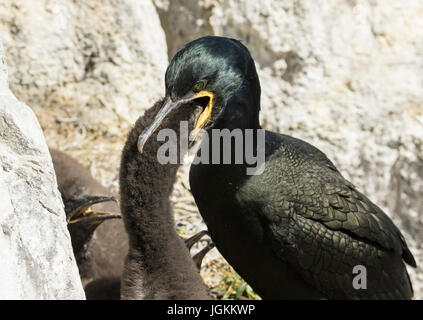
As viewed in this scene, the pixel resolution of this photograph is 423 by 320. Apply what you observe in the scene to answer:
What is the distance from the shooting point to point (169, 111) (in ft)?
11.3

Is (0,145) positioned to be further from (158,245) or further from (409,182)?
(409,182)

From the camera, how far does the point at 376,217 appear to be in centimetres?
409

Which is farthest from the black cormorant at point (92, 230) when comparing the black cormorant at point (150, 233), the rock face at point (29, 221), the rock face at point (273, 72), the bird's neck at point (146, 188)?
the rock face at point (29, 221)

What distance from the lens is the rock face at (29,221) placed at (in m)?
2.35

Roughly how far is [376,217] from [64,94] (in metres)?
3.24

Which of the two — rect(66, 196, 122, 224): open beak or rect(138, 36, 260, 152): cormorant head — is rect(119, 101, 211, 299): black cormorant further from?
rect(66, 196, 122, 224): open beak

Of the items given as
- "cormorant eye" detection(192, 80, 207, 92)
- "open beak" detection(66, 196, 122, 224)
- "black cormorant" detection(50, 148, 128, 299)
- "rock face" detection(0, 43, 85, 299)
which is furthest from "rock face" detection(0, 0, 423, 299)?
"rock face" detection(0, 43, 85, 299)

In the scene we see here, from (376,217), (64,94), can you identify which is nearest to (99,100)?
(64,94)

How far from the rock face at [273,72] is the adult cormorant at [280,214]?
4.71ft

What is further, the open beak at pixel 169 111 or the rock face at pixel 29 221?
the open beak at pixel 169 111

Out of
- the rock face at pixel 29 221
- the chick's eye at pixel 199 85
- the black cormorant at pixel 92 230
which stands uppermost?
the chick's eye at pixel 199 85

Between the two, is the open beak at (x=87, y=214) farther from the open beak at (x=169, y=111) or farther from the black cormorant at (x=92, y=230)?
the open beak at (x=169, y=111)

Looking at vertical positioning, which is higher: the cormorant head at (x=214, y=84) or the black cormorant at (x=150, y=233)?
the cormorant head at (x=214, y=84)

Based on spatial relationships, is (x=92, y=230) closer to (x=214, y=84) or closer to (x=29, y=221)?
(x=214, y=84)
